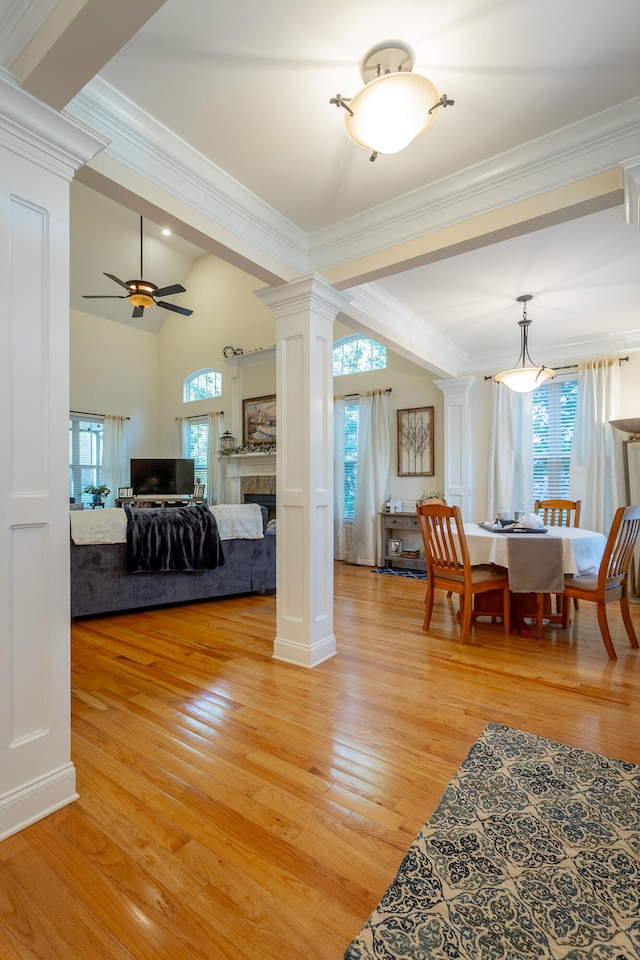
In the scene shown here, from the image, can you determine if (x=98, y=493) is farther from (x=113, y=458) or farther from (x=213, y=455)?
(x=213, y=455)

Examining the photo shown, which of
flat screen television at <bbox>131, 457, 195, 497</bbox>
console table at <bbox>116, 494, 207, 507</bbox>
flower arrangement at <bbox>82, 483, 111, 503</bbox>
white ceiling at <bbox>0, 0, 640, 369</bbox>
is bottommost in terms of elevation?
console table at <bbox>116, 494, 207, 507</bbox>

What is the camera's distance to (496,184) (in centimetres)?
224

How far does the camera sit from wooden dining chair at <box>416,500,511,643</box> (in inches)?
128

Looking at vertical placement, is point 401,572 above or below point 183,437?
below

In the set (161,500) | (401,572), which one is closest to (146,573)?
(401,572)

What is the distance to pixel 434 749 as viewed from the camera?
192 centimetres

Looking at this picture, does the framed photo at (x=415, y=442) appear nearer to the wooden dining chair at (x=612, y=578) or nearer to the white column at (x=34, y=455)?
the wooden dining chair at (x=612, y=578)

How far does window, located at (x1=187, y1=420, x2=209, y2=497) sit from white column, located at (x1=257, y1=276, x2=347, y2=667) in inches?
233

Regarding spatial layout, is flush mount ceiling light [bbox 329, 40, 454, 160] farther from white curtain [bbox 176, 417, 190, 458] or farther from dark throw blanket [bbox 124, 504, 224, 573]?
white curtain [bbox 176, 417, 190, 458]

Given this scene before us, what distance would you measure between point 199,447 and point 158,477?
1.05 meters

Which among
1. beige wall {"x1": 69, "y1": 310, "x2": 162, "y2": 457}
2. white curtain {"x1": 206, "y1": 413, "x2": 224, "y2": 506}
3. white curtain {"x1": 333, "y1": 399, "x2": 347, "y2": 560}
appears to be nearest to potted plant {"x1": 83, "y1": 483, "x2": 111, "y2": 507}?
beige wall {"x1": 69, "y1": 310, "x2": 162, "y2": 457}

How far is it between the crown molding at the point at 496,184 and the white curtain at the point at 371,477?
3.75 m

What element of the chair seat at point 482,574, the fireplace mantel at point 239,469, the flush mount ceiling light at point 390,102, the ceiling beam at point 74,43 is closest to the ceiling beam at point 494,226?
the flush mount ceiling light at point 390,102

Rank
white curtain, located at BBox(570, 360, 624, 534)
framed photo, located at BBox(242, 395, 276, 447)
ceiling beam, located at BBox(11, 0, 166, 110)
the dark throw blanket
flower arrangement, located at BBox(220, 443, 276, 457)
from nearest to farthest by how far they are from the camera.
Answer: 1. ceiling beam, located at BBox(11, 0, 166, 110)
2. the dark throw blanket
3. white curtain, located at BBox(570, 360, 624, 534)
4. flower arrangement, located at BBox(220, 443, 276, 457)
5. framed photo, located at BBox(242, 395, 276, 447)
